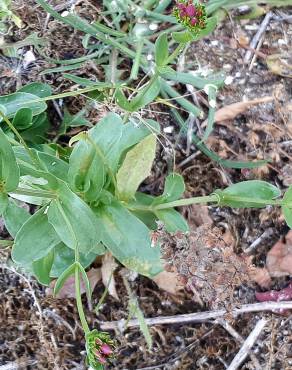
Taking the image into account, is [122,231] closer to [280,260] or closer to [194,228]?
[194,228]

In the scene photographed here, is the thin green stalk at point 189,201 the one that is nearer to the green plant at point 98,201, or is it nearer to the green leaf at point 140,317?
the green plant at point 98,201

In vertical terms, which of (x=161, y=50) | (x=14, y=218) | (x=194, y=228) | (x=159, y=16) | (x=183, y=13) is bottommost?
(x=194, y=228)

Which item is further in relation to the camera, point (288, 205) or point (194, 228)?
point (194, 228)

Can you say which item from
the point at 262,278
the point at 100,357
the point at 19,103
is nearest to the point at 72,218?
the point at 100,357

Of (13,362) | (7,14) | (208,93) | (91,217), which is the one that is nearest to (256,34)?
(208,93)

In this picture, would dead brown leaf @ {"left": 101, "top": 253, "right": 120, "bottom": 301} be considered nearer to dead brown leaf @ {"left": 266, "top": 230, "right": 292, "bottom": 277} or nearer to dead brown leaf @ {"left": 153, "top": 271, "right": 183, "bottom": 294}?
dead brown leaf @ {"left": 153, "top": 271, "right": 183, "bottom": 294}

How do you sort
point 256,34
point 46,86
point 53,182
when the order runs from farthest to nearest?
1. point 256,34
2. point 46,86
3. point 53,182

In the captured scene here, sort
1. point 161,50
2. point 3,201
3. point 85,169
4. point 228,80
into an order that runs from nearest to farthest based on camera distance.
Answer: point 3,201
point 161,50
point 85,169
point 228,80

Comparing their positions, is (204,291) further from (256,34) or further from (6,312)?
(256,34)
